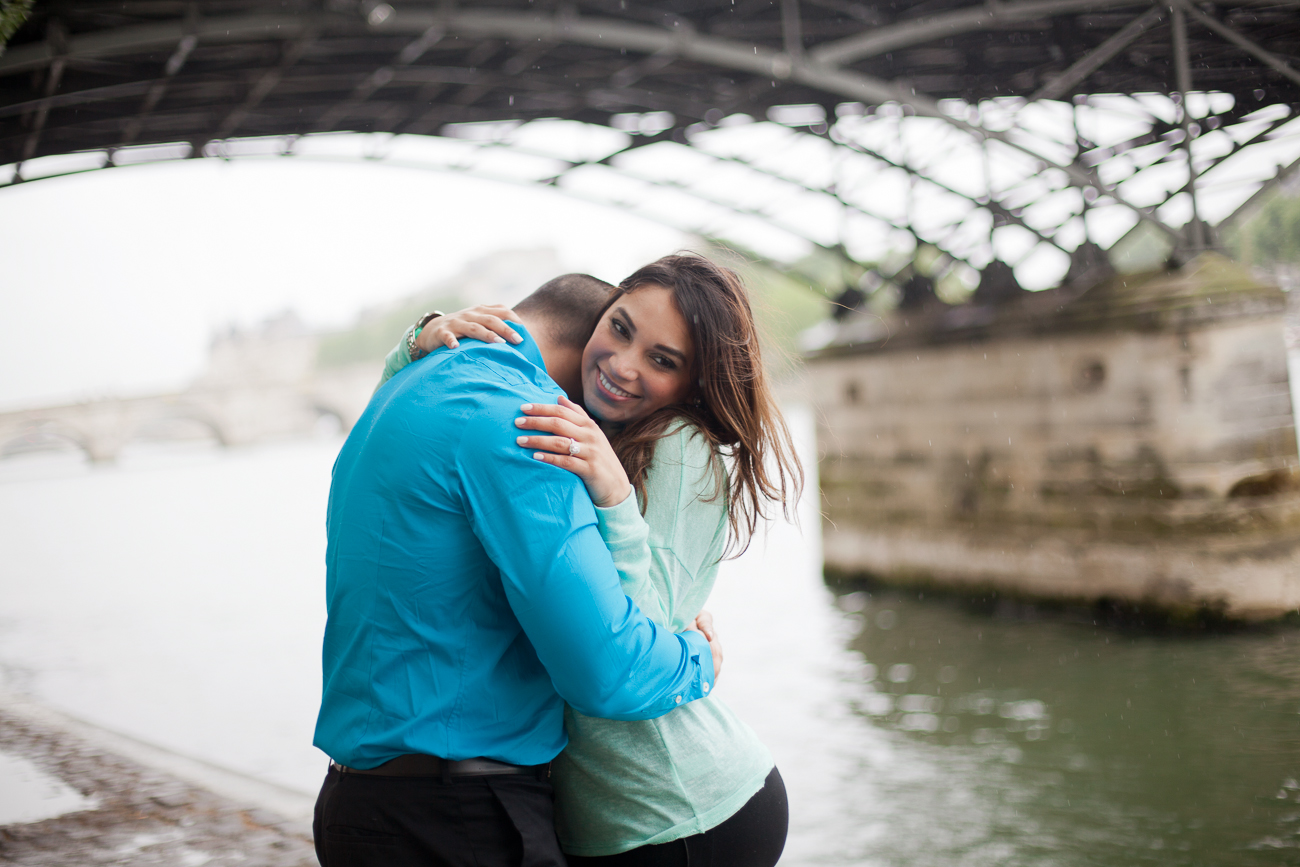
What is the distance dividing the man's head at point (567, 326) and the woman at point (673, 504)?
9 cm

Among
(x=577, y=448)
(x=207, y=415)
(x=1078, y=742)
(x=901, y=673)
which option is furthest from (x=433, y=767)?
(x=207, y=415)

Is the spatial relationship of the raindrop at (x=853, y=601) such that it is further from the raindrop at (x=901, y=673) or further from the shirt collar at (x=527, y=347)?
the shirt collar at (x=527, y=347)

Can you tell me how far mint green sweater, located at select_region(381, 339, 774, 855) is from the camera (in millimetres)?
1326

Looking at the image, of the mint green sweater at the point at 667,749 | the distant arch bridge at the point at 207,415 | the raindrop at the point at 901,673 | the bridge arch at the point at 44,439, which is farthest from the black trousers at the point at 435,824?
the distant arch bridge at the point at 207,415

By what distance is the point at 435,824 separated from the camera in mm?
1170

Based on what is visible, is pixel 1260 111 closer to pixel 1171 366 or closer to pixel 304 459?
pixel 1171 366

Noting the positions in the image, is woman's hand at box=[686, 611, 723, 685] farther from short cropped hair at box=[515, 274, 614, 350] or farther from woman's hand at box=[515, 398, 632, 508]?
short cropped hair at box=[515, 274, 614, 350]

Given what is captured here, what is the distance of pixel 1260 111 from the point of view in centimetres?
1247

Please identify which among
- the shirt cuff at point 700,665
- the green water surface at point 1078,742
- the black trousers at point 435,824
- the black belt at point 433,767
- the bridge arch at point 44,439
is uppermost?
the bridge arch at point 44,439

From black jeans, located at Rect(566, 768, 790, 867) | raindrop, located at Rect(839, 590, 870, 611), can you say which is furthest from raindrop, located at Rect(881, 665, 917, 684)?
black jeans, located at Rect(566, 768, 790, 867)

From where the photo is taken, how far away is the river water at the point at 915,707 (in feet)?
19.2

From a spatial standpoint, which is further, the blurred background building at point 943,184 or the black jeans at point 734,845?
the blurred background building at point 943,184

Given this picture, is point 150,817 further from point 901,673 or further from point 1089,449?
point 1089,449

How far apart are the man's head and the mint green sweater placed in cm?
30
